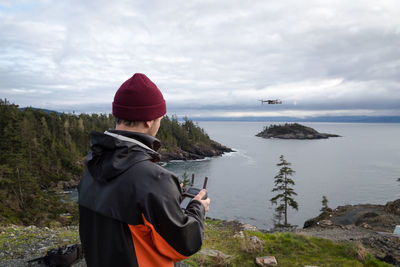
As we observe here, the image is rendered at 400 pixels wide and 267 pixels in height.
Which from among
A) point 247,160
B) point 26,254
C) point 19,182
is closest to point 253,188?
point 247,160

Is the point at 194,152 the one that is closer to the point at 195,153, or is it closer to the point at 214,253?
the point at 195,153

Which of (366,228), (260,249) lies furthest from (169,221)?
(366,228)

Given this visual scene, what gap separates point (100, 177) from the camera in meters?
1.66

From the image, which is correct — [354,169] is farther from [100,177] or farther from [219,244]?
[100,177]

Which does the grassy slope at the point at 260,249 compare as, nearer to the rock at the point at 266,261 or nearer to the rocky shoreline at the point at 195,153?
the rock at the point at 266,261

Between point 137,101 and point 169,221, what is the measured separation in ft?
3.01

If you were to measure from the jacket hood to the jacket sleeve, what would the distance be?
0.76 ft

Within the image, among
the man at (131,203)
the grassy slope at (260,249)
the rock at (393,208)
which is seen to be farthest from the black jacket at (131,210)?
the rock at (393,208)

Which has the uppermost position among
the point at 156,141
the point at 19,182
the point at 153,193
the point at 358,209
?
the point at 156,141

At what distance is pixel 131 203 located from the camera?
5.23 feet

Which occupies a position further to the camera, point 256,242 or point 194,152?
point 194,152

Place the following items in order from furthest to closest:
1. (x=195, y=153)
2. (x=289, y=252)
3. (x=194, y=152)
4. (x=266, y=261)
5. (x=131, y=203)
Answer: (x=194, y=152), (x=195, y=153), (x=289, y=252), (x=266, y=261), (x=131, y=203)

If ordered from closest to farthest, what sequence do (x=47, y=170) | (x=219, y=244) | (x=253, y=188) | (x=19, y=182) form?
Answer: (x=219, y=244) → (x=19, y=182) → (x=253, y=188) → (x=47, y=170)

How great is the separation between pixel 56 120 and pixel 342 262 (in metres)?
87.2
